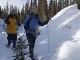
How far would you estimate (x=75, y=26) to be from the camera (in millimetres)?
12883

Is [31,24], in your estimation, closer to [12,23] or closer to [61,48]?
[61,48]

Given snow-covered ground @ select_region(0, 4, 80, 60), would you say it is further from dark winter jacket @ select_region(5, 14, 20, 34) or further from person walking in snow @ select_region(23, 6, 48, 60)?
dark winter jacket @ select_region(5, 14, 20, 34)

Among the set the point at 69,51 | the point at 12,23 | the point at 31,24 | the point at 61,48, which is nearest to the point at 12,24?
the point at 12,23

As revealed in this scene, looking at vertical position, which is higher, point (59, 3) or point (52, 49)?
point (52, 49)

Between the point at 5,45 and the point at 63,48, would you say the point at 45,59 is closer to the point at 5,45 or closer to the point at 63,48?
the point at 63,48

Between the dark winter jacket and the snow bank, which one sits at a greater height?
the dark winter jacket

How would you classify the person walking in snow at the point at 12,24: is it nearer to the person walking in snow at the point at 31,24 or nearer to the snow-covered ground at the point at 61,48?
the snow-covered ground at the point at 61,48

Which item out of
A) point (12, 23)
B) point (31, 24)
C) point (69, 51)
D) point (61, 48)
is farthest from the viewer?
point (12, 23)

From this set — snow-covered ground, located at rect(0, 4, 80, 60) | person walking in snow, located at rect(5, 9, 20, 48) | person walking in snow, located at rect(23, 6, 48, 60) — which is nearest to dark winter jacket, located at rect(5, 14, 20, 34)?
person walking in snow, located at rect(5, 9, 20, 48)

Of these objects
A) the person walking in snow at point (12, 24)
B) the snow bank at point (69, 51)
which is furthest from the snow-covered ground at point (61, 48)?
the person walking in snow at point (12, 24)

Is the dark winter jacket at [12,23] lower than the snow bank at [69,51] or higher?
higher

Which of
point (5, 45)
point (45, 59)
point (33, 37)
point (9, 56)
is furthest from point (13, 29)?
point (45, 59)

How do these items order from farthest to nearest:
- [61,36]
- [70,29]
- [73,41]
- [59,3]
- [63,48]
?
1. [59,3]
2. [70,29]
3. [61,36]
4. [73,41]
5. [63,48]

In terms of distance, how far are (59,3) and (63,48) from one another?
86194mm
